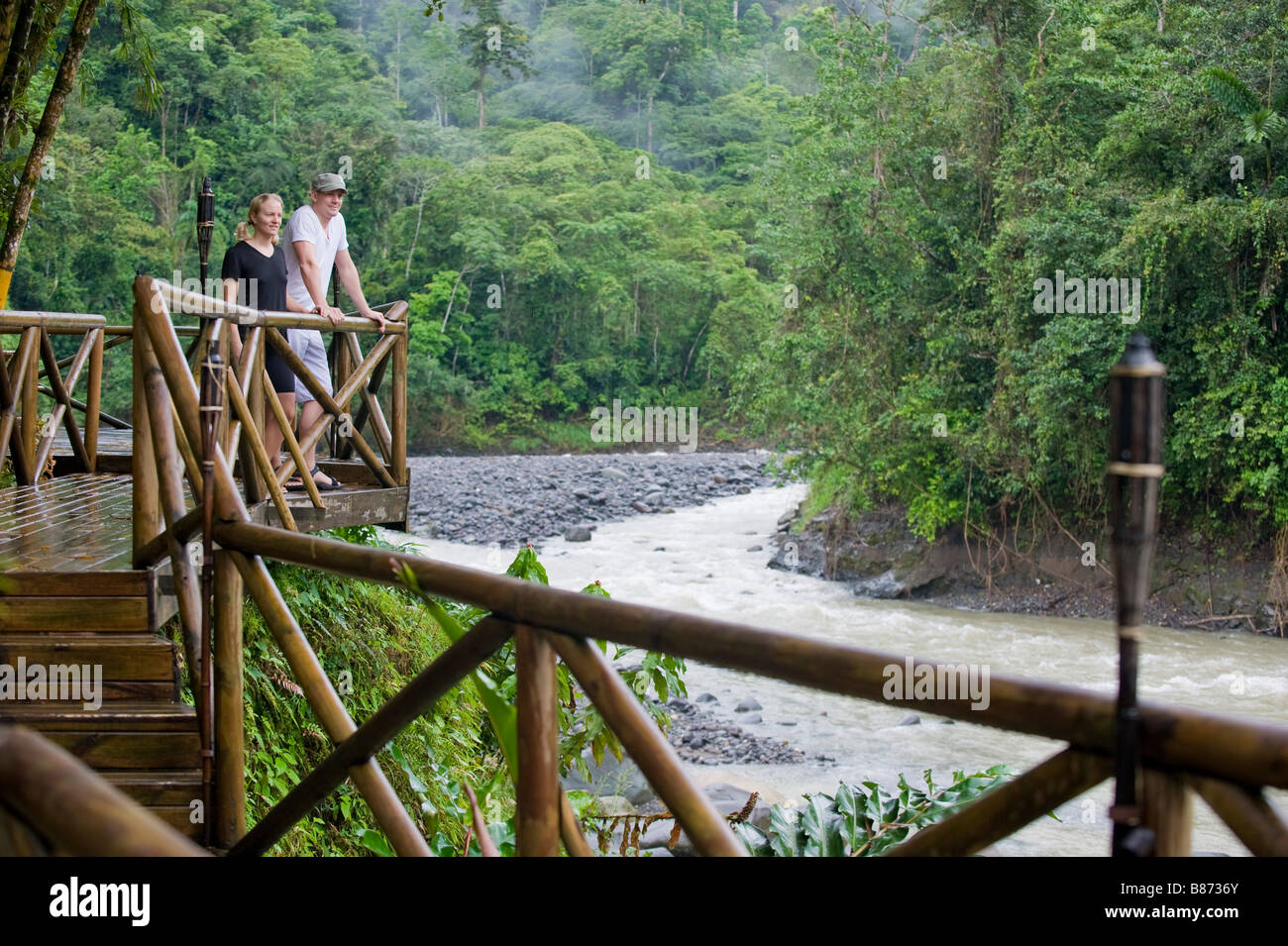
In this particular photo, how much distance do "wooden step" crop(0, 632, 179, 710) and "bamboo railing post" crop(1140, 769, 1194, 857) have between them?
2750 millimetres

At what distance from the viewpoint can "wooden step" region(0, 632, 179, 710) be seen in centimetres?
329

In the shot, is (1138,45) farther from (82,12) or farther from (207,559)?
(207,559)

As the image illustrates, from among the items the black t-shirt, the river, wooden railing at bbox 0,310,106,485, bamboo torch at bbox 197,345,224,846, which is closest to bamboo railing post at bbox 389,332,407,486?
the black t-shirt

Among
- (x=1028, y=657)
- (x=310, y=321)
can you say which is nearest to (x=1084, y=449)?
(x=1028, y=657)

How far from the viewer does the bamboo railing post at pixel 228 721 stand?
307 centimetres

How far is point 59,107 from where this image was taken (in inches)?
206

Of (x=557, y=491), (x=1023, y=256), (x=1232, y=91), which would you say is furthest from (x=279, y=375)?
(x=557, y=491)

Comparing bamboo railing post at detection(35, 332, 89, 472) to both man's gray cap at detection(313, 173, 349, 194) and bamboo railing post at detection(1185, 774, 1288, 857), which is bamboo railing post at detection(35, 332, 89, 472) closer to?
man's gray cap at detection(313, 173, 349, 194)

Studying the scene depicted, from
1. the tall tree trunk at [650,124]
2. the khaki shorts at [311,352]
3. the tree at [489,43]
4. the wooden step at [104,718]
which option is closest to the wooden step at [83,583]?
the wooden step at [104,718]

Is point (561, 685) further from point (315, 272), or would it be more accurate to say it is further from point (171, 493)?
point (315, 272)

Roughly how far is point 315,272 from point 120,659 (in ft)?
8.68

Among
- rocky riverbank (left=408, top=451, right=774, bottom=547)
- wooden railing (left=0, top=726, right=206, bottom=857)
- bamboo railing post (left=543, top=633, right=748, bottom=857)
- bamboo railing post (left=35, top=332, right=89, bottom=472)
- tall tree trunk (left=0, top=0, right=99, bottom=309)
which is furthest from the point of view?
rocky riverbank (left=408, top=451, right=774, bottom=547)

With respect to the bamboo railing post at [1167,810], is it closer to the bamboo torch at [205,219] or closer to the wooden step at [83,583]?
the wooden step at [83,583]

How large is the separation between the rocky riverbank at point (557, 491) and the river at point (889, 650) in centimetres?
128
